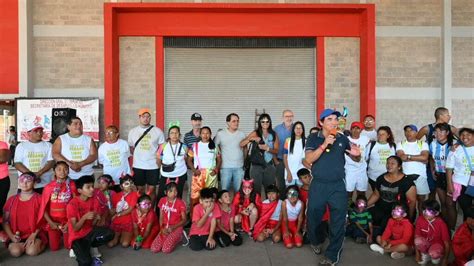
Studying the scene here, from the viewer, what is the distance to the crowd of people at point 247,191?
5.26 metres

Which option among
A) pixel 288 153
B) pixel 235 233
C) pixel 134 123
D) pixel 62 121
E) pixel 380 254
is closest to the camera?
pixel 380 254

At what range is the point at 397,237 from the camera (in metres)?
5.81

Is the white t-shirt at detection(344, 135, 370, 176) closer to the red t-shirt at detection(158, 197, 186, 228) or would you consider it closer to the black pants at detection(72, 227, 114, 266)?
the red t-shirt at detection(158, 197, 186, 228)

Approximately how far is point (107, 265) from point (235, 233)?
186cm

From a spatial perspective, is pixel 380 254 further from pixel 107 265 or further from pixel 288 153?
pixel 107 265

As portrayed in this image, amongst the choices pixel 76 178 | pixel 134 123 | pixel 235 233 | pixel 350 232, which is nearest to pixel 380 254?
pixel 350 232

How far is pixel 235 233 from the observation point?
6297 mm

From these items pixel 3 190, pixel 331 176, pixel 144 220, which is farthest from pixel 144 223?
pixel 331 176

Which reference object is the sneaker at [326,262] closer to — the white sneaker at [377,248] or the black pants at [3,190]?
the white sneaker at [377,248]

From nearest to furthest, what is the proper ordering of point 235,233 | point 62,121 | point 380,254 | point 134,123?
point 380,254 → point 235,233 → point 62,121 → point 134,123

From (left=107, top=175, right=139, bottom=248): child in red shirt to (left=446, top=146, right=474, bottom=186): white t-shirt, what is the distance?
465 centimetres

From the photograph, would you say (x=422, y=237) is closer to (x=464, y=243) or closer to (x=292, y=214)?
(x=464, y=243)

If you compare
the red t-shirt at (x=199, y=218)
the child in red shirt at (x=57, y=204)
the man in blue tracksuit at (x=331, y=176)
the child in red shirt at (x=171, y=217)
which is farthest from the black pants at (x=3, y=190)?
the man in blue tracksuit at (x=331, y=176)

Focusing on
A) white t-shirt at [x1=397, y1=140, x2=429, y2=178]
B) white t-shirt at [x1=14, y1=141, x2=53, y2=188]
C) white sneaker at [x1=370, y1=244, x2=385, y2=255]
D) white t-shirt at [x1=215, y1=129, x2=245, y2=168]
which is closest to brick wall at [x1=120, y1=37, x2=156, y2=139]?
white t-shirt at [x1=14, y1=141, x2=53, y2=188]
